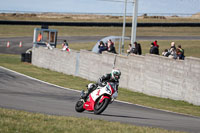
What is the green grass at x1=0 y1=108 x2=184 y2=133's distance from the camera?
8.32m

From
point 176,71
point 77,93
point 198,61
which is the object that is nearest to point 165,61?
point 176,71

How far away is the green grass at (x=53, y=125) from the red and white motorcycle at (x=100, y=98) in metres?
1.33

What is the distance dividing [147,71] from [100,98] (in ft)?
31.1

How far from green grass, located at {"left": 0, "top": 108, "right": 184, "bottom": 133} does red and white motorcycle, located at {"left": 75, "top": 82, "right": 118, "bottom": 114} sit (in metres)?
1.33

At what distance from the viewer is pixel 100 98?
11719mm

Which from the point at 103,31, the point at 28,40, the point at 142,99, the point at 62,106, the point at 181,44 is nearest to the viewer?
the point at 62,106

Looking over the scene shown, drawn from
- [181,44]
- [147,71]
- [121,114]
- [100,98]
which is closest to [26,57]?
[147,71]

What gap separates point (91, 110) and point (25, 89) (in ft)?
25.8

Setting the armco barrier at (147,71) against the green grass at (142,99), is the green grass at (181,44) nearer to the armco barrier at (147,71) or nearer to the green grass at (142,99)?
the armco barrier at (147,71)

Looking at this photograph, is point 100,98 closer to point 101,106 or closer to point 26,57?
point 101,106

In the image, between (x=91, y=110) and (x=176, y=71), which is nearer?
(x=91, y=110)

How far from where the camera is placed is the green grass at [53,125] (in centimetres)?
832

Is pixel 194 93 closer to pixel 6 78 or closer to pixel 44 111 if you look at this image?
pixel 44 111

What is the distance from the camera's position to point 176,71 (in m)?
18.8
